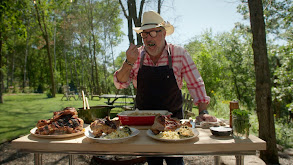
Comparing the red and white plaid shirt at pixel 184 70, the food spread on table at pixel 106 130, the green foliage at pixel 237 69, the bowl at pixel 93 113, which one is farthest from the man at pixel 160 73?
the green foliage at pixel 237 69

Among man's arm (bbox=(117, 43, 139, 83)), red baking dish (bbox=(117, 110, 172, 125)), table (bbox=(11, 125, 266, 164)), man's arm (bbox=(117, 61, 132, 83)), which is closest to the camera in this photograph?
table (bbox=(11, 125, 266, 164))

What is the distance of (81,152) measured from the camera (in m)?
1.27

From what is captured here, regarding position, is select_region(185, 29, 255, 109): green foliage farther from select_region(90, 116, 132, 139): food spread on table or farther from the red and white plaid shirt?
select_region(90, 116, 132, 139): food spread on table

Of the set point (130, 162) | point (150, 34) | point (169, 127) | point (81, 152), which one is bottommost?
point (130, 162)

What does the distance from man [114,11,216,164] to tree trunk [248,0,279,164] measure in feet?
7.07

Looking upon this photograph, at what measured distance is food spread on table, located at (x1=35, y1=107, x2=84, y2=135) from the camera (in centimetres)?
139

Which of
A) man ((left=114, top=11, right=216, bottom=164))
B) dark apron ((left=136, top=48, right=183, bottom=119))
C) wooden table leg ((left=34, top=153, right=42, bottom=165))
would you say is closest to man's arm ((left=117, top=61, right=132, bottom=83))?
man ((left=114, top=11, right=216, bottom=164))

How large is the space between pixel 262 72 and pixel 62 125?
347 centimetres

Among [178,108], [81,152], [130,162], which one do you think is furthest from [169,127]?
[130,162]

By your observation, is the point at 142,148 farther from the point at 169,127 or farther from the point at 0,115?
the point at 0,115

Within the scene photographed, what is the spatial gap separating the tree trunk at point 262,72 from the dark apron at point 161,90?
2.25 metres

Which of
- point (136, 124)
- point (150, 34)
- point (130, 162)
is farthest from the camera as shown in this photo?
point (130, 162)

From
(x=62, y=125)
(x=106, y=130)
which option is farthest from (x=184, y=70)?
(x=62, y=125)

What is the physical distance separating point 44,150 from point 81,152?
0.25 meters
